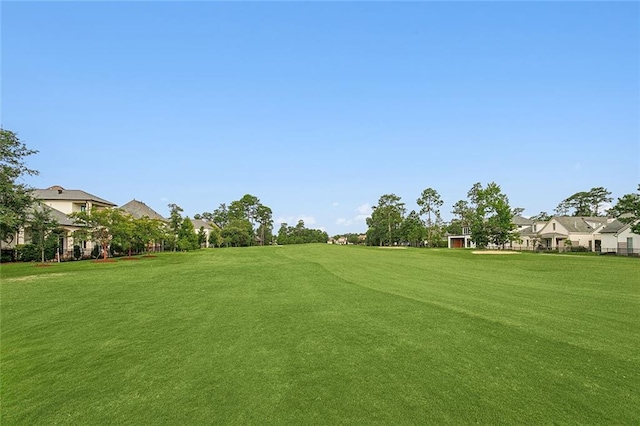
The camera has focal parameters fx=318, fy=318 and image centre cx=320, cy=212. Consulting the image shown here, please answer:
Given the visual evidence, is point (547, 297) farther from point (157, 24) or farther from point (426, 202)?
point (426, 202)

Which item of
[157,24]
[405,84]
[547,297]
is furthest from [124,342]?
[405,84]

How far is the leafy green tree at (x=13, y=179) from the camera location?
62.6ft

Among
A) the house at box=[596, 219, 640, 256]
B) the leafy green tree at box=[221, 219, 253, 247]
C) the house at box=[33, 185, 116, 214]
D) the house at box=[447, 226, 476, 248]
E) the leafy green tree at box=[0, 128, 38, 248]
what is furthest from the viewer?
the leafy green tree at box=[221, 219, 253, 247]

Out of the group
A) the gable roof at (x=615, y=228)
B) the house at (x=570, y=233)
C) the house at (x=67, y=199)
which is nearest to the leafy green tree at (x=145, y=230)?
the house at (x=67, y=199)

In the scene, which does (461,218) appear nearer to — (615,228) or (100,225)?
(615,228)

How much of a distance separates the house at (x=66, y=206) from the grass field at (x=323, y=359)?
978 inches

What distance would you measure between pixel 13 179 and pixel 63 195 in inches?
684

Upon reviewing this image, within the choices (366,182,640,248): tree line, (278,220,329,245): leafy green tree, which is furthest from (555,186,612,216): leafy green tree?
(278,220,329,245): leafy green tree

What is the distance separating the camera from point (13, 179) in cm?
2016

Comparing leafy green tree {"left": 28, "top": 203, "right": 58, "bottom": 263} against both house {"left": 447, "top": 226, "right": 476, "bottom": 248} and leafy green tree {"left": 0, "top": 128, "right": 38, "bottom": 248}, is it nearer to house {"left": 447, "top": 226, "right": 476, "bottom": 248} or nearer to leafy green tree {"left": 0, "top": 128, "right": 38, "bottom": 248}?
leafy green tree {"left": 0, "top": 128, "right": 38, "bottom": 248}

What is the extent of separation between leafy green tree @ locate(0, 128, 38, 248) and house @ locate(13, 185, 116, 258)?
31.3 feet

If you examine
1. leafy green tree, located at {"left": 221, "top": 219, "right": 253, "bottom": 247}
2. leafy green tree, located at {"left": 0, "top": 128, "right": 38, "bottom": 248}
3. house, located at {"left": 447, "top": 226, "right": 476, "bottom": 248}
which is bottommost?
house, located at {"left": 447, "top": 226, "right": 476, "bottom": 248}

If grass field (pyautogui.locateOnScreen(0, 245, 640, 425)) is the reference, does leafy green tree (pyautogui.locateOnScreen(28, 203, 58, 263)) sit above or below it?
above

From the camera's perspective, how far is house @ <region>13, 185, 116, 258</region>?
2974 centimetres
